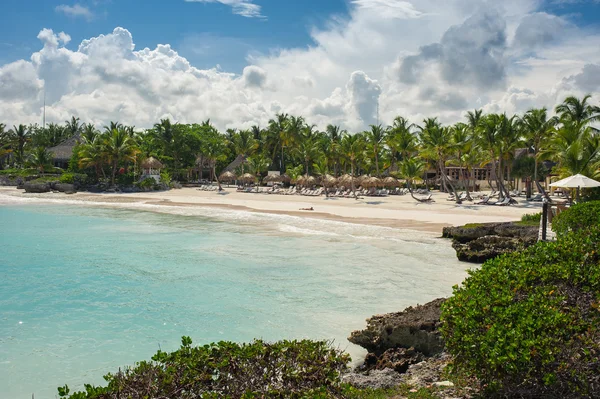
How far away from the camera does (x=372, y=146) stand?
49.8m

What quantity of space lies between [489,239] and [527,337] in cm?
1242

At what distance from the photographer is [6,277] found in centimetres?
1411

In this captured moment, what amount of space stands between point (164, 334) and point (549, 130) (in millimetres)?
32563

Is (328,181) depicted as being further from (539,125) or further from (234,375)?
(234,375)

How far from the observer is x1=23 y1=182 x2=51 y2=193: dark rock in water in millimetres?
48094

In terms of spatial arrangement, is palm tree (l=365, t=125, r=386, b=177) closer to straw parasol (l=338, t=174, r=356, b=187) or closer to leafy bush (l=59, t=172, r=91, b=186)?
straw parasol (l=338, t=174, r=356, b=187)

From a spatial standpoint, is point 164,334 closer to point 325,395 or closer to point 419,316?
point 419,316

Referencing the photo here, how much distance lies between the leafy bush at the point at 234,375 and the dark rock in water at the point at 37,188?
5039 centimetres

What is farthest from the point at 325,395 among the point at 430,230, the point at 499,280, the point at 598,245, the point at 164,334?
the point at 430,230

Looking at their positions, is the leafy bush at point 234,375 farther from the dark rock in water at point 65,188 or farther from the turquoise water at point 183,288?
the dark rock in water at point 65,188

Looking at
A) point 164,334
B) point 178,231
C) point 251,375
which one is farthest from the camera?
point 178,231

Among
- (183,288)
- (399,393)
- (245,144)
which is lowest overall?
(183,288)

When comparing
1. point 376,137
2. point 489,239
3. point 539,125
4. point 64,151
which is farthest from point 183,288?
point 64,151

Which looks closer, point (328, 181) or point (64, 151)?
point (328, 181)
